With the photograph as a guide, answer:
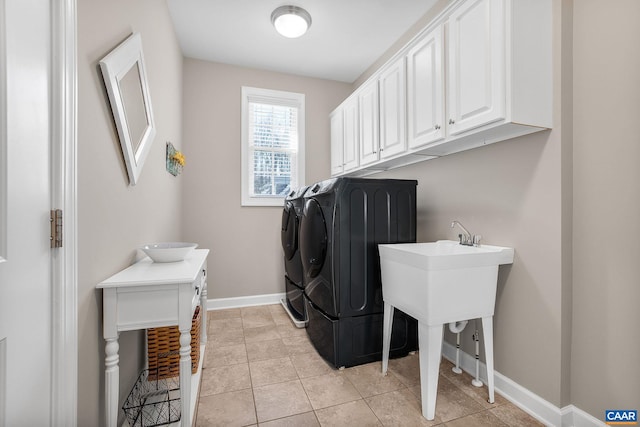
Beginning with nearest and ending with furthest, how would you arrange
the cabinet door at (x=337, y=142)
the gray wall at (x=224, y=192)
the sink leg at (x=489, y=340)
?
the sink leg at (x=489, y=340) < the gray wall at (x=224, y=192) < the cabinet door at (x=337, y=142)

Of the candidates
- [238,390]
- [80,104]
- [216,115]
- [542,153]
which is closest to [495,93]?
[542,153]

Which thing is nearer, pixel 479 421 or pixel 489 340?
pixel 479 421

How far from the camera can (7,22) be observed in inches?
29.1

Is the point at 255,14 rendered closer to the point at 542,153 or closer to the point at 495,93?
the point at 495,93

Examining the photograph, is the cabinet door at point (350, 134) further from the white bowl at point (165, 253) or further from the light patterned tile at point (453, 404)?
the light patterned tile at point (453, 404)

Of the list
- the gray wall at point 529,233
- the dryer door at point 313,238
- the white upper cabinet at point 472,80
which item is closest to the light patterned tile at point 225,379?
the dryer door at point 313,238

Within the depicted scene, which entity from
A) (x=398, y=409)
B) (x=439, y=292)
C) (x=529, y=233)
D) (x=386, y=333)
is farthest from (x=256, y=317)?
(x=529, y=233)

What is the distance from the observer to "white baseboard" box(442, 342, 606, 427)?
1407 millimetres

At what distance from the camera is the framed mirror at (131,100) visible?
1305 millimetres

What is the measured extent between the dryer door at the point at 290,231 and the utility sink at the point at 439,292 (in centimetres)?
115

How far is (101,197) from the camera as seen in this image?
123 cm

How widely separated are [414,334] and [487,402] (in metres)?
0.62

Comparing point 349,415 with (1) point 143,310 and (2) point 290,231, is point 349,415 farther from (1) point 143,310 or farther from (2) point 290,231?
(2) point 290,231

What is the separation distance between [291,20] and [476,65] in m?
1.58
